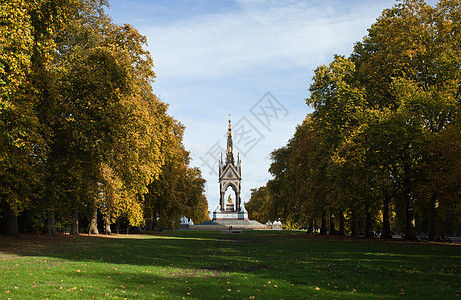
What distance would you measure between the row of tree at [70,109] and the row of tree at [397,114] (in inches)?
631

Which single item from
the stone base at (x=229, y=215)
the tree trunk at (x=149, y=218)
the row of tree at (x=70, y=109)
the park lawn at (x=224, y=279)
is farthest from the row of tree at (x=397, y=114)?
the stone base at (x=229, y=215)

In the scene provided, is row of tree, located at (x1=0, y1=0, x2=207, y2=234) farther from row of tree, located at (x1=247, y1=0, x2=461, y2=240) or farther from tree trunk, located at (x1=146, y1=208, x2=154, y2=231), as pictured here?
tree trunk, located at (x1=146, y1=208, x2=154, y2=231)

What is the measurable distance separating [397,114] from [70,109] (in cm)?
2272

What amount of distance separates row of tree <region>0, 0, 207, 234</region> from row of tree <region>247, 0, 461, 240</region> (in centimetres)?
1603

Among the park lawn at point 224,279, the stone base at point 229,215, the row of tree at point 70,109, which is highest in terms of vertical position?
the row of tree at point 70,109

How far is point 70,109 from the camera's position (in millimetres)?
25375

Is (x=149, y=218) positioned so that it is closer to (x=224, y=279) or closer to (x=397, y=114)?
(x=397, y=114)

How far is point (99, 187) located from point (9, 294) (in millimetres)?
20566

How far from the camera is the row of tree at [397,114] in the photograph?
98.3 feet

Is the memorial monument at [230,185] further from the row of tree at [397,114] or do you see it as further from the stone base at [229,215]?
the row of tree at [397,114]

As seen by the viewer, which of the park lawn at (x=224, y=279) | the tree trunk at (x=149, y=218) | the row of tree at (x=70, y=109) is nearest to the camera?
the park lawn at (x=224, y=279)

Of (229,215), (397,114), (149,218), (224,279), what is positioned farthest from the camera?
(229,215)

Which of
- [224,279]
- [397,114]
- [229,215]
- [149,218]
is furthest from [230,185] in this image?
[224,279]

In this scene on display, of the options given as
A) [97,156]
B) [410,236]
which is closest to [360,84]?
[410,236]
